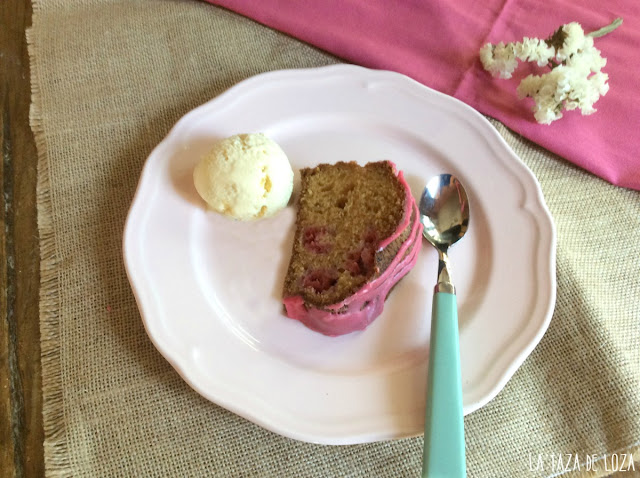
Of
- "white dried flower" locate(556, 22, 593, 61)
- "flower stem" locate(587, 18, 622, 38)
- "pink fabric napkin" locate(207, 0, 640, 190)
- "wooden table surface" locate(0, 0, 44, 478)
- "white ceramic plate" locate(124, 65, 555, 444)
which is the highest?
"flower stem" locate(587, 18, 622, 38)

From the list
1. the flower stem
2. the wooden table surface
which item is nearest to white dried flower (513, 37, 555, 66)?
the flower stem

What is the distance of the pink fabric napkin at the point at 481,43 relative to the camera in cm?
134

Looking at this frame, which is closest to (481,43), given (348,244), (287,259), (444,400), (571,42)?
(571,42)

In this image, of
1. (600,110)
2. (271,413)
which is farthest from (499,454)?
(600,110)

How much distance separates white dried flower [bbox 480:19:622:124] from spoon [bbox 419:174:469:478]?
14.1 inches

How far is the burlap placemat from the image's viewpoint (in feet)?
3.40

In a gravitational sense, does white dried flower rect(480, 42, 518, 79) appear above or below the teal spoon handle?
above

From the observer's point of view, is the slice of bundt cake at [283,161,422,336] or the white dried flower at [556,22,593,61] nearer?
the slice of bundt cake at [283,161,422,336]

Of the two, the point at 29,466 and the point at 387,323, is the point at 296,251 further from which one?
the point at 29,466

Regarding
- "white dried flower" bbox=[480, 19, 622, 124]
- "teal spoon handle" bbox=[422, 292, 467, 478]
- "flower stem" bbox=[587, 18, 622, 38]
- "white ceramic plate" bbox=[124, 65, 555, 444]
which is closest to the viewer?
"teal spoon handle" bbox=[422, 292, 467, 478]

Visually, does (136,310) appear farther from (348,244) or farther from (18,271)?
(348,244)

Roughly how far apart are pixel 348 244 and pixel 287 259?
15 centimetres

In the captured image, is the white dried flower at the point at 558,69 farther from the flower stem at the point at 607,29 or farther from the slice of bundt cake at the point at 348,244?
the slice of bundt cake at the point at 348,244

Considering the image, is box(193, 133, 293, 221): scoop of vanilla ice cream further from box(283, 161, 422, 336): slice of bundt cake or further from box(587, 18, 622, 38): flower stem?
box(587, 18, 622, 38): flower stem
